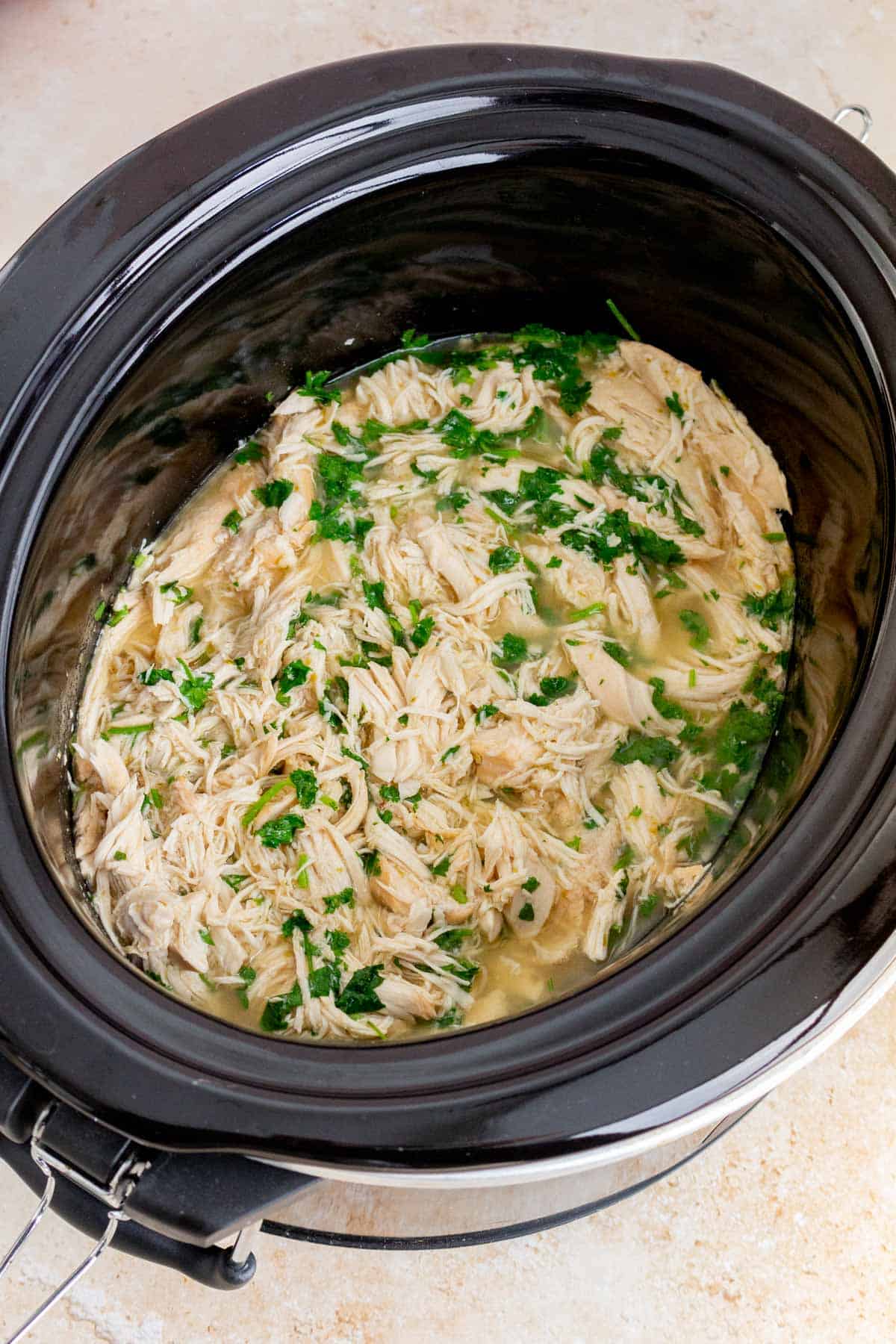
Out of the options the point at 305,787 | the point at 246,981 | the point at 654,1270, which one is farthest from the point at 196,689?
the point at 654,1270

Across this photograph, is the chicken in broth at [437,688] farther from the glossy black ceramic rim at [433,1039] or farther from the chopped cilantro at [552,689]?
the glossy black ceramic rim at [433,1039]

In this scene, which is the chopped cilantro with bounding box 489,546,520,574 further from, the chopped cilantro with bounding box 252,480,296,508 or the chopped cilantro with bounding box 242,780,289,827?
the chopped cilantro with bounding box 242,780,289,827

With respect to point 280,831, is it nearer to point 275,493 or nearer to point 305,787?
point 305,787

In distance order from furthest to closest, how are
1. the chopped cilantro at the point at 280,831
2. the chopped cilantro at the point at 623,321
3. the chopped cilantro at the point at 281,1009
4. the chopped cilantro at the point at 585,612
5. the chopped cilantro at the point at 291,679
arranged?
the chopped cilantro at the point at 623,321, the chopped cilantro at the point at 585,612, the chopped cilantro at the point at 291,679, the chopped cilantro at the point at 280,831, the chopped cilantro at the point at 281,1009

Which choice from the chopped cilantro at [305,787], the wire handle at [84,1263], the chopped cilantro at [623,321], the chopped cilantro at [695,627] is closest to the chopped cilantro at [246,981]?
the chopped cilantro at [305,787]

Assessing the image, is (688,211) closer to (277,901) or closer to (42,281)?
(42,281)

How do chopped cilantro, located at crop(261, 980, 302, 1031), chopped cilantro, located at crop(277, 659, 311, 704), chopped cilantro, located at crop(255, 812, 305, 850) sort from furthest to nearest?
chopped cilantro, located at crop(277, 659, 311, 704) → chopped cilantro, located at crop(255, 812, 305, 850) → chopped cilantro, located at crop(261, 980, 302, 1031)

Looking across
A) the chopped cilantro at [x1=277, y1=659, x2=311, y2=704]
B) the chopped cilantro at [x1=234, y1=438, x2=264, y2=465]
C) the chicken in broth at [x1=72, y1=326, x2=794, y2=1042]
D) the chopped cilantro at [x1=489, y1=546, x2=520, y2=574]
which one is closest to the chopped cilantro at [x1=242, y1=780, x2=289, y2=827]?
the chicken in broth at [x1=72, y1=326, x2=794, y2=1042]
